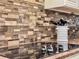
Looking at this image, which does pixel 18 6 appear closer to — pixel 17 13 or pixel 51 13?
pixel 17 13

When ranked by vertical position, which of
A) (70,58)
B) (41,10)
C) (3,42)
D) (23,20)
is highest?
(41,10)

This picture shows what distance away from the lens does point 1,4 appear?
5.66 feet

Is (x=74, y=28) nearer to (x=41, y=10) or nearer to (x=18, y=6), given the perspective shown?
(x=41, y=10)

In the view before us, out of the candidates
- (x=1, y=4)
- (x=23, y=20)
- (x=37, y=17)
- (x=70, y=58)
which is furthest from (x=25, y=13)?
(x=70, y=58)

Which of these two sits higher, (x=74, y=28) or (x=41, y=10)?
(x=41, y=10)

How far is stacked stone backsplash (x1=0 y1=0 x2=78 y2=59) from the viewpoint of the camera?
1760 millimetres

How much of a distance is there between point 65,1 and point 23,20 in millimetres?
695

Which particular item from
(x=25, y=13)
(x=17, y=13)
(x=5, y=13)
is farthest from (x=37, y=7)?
(x=5, y=13)

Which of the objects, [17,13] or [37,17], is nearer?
[17,13]

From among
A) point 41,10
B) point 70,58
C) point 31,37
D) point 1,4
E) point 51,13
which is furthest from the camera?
point 51,13

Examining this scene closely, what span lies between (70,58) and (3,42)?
786 millimetres

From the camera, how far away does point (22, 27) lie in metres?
1.98

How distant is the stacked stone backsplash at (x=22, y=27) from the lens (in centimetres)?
176

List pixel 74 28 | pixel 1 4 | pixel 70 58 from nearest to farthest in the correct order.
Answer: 1. pixel 70 58
2. pixel 1 4
3. pixel 74 28
